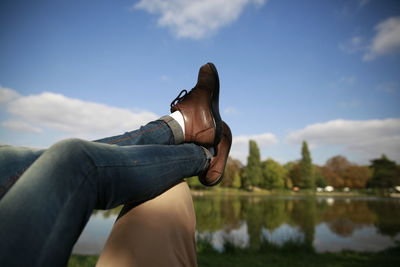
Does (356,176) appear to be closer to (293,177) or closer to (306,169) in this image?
(293,177)

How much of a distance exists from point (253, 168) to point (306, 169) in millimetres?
12118

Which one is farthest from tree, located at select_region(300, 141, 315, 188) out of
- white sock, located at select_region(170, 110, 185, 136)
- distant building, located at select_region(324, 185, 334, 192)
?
white sock, located at select_region(170, 110, 185, 136)

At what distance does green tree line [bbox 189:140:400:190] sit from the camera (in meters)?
49.3

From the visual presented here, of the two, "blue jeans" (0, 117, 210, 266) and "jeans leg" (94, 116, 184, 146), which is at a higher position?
"jeans leg" (94, 116, 184, 146)

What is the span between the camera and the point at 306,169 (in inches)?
2020

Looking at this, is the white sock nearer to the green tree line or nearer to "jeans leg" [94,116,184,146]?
"jeans leg" [94,116,184,146]

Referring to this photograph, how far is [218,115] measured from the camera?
188 cm

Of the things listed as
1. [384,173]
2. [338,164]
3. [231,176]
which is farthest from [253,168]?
[338,164]

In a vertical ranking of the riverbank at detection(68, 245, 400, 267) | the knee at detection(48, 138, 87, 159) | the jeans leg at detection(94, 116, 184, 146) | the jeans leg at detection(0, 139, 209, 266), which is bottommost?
the riverbank at detection(68, 245, 400, 267)

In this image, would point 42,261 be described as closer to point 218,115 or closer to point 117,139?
point 117,139

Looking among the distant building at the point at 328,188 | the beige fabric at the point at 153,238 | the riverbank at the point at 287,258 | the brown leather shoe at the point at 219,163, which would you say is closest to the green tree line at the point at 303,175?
the distant building at the point at 328,188

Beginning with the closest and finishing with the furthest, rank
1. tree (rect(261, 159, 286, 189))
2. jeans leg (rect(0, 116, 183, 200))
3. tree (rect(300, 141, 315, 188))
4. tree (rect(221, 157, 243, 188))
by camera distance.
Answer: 1. jeans leg (rect(0, 116, 183, 200))
2. tree (rect(221, 157, 243, 188))
3. tree (rect(300, 141, 315, 188))
4. tree (rect(261, 159, 286, 189))

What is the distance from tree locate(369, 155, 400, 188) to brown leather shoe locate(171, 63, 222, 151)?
61.9 meters

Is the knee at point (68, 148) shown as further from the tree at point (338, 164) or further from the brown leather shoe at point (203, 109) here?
the tree at point (338, 164)
